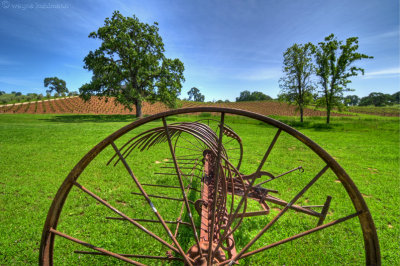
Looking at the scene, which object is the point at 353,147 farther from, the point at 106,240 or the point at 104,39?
the point at 104,39

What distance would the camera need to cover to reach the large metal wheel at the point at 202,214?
114cm

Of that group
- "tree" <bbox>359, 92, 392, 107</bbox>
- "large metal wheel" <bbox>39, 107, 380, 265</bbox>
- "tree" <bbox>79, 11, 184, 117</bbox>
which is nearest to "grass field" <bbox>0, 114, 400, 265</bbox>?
"large metal wheel" <bbox>39, 107, 380, 265</bbox>

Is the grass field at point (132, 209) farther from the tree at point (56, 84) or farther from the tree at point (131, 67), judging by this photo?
the tree at point (56, 84)

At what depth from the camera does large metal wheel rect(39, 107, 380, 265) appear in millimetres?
1144

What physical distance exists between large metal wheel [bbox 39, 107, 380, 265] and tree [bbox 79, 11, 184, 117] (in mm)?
19110

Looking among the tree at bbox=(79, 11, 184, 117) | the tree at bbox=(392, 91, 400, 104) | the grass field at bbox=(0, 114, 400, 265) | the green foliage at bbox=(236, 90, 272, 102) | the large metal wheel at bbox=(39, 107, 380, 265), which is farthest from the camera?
the green foliage at bbox=(236, 90, 272, 102)

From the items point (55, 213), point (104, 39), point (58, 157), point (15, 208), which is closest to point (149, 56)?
point (104, 39)

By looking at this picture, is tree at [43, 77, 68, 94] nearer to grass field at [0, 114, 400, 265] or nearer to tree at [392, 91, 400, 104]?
grass field at [0, 114, 400, 265]

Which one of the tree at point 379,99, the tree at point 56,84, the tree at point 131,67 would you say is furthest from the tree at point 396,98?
the tree at point 56,84

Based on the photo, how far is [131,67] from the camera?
22078 mm

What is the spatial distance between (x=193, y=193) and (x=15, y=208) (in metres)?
3.31

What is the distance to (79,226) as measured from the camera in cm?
266

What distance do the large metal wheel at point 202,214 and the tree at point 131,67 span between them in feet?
62.7

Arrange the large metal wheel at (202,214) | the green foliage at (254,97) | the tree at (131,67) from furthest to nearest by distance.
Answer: the green foliage at (254,97) < the tree at (131,67) < the large metal wheel at (202,214)
